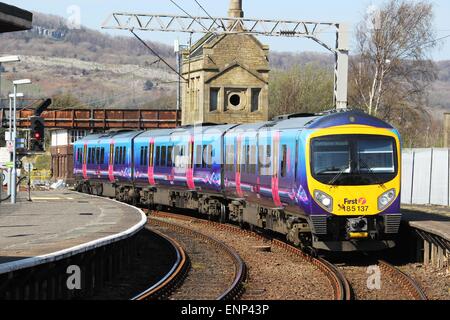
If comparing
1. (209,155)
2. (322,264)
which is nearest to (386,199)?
(322,264)

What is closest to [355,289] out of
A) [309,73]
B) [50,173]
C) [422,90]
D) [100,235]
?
[100,235]

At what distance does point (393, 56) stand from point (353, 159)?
110ft

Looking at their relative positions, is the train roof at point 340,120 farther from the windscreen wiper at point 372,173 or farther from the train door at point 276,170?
the train door at point 276,170

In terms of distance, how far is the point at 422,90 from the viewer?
182 ft

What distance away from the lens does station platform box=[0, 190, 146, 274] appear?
15.0 m

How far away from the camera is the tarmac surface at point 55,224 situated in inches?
664

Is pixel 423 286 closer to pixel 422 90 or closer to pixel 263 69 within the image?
pixel 422 90

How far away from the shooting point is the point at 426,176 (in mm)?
35688

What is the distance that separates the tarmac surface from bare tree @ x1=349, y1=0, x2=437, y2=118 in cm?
2117

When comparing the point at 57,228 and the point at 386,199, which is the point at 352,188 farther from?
the point at 57,228

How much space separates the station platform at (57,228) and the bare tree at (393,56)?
21.7 metres

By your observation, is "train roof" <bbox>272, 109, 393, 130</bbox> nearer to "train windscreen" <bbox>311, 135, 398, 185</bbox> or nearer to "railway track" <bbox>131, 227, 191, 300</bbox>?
"train windscreen" <bbox>311, 135, 398, 185</bbox>

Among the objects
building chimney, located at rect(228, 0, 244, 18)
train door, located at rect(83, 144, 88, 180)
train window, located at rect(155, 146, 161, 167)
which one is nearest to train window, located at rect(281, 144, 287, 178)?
train window, located at rect(155, 146, 161, 167)

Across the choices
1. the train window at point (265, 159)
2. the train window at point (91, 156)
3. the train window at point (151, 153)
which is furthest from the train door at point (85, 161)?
the train window at point (265, 159)
